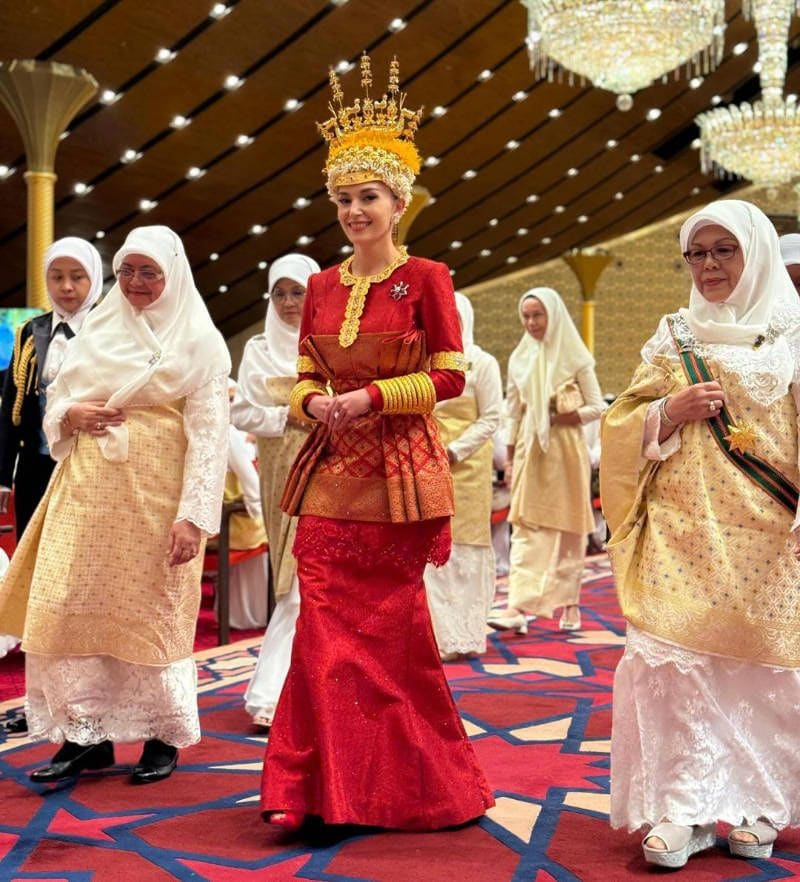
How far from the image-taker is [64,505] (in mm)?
3668

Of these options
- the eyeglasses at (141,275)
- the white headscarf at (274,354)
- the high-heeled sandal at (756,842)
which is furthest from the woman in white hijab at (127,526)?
the high-heeled sandal at (756,842)

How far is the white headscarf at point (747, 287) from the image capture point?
2.99 m

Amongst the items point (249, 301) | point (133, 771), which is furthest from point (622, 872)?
point (249, 301)

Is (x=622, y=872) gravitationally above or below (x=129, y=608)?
below

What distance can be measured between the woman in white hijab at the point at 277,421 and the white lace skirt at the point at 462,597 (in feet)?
4.13

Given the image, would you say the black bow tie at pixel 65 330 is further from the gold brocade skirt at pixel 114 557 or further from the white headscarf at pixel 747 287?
the white headscarf at pixel 747 287

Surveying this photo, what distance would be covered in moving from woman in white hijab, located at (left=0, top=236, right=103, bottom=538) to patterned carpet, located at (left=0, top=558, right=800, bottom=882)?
906mm

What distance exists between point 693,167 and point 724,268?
17.6 meters

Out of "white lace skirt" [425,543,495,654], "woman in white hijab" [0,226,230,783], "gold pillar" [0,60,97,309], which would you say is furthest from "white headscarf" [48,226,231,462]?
"gold pillar" [0,60,97,309]

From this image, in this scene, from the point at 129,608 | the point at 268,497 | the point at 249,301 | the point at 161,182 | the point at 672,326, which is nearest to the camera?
the point at 672,326

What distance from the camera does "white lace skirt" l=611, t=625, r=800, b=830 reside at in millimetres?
2910

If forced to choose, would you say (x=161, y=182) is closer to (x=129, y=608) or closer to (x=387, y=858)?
(x=129, y=608)

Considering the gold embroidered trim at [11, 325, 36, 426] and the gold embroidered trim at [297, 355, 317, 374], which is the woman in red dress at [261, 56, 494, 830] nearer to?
the gold embroidered trim at [297, 355, 317, 374]

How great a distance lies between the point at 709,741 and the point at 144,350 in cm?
185
